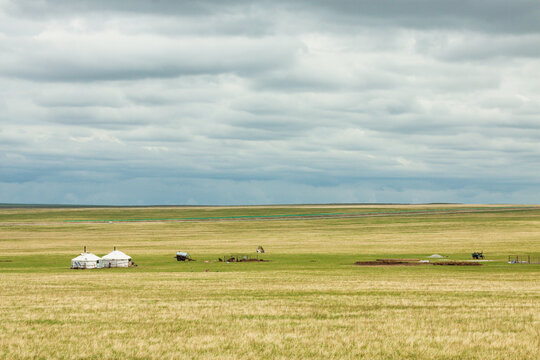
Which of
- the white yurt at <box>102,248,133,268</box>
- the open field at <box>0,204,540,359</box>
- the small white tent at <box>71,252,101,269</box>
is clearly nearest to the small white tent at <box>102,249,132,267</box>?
the white yurt at <box>102,248,133,268</box>

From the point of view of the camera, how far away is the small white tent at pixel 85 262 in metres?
80.2

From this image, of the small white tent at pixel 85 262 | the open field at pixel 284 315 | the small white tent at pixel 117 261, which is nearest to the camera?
the open field at pixel 284 315

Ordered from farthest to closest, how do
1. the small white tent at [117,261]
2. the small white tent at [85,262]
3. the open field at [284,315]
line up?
the small white tent at [117,261] < the small white tent at [85,262] < the open field at [284,315]

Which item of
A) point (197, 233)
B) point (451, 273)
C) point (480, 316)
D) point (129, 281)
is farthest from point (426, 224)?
point (480, 316)

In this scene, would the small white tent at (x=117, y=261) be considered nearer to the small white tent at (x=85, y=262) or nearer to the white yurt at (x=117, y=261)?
the white yurt at (x=117, y=261)

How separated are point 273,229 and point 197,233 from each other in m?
25.9

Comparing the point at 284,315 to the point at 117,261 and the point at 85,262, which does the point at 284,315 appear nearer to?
the point at 117,261

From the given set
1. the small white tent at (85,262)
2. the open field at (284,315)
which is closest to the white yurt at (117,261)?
the small white tent at (85,262)

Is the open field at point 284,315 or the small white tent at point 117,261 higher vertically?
the open field at point 284,315

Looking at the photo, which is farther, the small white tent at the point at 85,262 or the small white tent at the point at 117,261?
the small white tent at the point at 117,261

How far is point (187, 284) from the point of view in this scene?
50.6 meters

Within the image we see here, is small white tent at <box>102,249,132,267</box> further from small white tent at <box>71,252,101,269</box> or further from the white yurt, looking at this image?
small white tent at <box>71,252,101,269</box>

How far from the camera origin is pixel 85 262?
81.3 m

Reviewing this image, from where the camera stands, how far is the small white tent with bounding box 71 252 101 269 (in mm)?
80188
